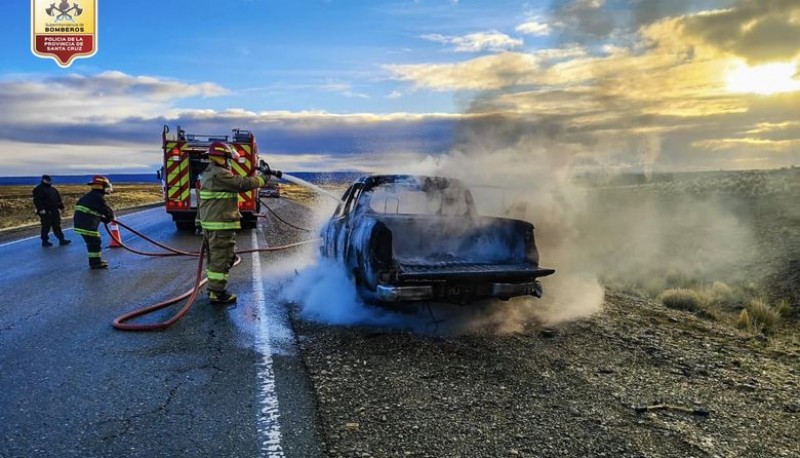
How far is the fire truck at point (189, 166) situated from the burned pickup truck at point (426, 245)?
29.7 ft

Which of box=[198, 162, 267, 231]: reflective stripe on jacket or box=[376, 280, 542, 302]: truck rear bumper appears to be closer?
box=[376, 280, 542, 302]: truck rear bumper

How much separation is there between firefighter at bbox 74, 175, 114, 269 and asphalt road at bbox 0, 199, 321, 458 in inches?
71.7

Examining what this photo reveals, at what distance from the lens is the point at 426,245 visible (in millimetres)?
7051

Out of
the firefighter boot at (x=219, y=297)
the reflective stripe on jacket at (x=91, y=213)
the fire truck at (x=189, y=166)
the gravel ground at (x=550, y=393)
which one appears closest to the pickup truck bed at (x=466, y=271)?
the gravel ground at (x=550, y=393)

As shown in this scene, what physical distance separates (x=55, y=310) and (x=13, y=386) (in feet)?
9.19

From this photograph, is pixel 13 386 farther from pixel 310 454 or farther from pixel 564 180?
pixel 564 180

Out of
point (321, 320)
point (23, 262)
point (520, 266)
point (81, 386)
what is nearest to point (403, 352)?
point (321, 320)

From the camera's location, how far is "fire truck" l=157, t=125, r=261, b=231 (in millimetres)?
16047

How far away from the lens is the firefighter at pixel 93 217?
396 inches

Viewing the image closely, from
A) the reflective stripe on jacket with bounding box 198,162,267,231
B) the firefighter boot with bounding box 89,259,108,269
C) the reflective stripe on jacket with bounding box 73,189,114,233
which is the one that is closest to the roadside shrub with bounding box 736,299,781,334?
the reflective stripe on jacket with bounding box 198,162,267,231

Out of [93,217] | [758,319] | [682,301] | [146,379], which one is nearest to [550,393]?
[146,379]

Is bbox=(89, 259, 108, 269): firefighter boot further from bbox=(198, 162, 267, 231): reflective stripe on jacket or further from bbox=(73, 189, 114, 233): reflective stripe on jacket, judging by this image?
bbox=(198, 162, 267, 231): reflective stripe on jacket

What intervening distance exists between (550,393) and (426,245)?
10.1 feet

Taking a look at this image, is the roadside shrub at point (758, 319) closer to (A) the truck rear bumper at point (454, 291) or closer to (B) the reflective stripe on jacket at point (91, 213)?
(A) the truck rear bumper at point (454, 291)
